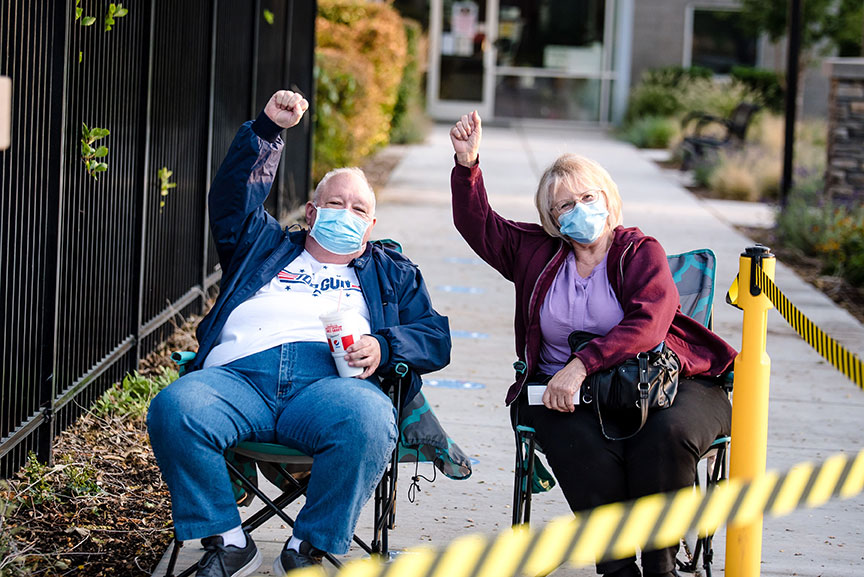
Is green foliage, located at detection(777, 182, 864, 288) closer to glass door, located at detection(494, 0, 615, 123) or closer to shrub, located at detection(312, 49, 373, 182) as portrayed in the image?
shrub, located at detection(312, 49, 373, 182)

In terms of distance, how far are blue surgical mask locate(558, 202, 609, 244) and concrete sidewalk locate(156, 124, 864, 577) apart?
59cm

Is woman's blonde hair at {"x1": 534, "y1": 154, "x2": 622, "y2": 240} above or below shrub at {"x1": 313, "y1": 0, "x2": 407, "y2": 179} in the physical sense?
below

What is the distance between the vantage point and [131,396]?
523cm

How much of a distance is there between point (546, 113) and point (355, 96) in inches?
464

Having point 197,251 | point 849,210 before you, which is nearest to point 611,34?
point 849,210

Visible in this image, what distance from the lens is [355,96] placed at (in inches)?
491

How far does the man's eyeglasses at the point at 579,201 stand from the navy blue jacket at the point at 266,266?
20.5 inches

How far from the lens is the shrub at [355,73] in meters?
11.8

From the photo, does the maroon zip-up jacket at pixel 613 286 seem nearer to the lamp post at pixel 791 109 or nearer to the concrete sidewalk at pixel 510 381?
the concrete sidewalk at pixel 510 381

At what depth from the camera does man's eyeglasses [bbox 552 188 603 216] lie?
12.1 ft

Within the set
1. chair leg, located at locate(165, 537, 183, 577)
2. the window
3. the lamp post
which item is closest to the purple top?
chair leg, located at locate(165, 537, 183, 577)

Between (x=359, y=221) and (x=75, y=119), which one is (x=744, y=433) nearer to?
(x=359, y=221)

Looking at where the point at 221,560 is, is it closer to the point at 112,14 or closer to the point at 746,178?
the point at 112,14

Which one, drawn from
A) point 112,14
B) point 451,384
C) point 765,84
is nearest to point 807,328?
point 451,384
